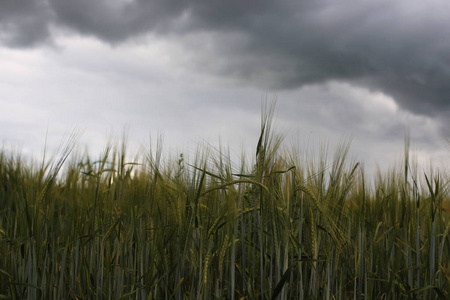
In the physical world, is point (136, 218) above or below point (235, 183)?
below

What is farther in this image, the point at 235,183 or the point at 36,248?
the point at 36,248

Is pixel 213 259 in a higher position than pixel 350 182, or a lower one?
lower

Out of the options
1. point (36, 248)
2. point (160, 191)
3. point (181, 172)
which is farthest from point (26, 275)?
point (181, 172)

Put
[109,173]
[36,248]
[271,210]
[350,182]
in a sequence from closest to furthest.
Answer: [271,210], [36,248], [350,182], [109,173]

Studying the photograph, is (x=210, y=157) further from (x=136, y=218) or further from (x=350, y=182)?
(x=350, y=182)

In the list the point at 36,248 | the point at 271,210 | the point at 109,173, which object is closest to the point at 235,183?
the point at 271,210

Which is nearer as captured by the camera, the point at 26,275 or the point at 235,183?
the point at 235,183

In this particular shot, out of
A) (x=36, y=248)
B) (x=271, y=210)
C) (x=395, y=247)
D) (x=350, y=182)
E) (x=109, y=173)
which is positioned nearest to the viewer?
(x=271, y=210)

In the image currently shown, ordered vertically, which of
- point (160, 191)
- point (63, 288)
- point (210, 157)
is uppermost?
point (210, 157)

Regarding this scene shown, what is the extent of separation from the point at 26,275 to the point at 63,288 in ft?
0.66

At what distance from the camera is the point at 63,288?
1.98m

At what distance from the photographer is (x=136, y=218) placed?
72.7 inches

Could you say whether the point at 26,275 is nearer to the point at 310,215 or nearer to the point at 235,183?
the point at 235,183

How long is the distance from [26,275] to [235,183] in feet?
3.48
